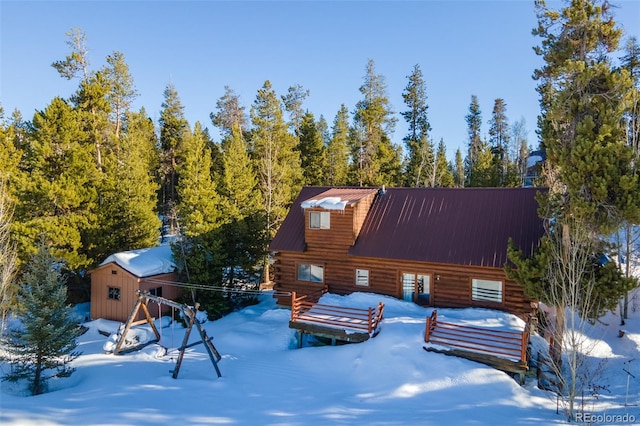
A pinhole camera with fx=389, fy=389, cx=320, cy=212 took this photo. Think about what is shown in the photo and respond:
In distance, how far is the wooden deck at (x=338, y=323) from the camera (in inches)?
543

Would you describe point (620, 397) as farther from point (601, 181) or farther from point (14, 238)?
point (14, 238)

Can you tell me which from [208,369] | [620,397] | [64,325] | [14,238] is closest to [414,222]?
[620,397]

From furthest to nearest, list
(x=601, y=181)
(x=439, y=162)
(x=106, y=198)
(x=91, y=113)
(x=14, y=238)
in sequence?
1. (x=439, y=162)
2. (x=91, y=113)
3. (x=106, y=198)
4. (x=14, y=238)
5. (x=601, y=181)

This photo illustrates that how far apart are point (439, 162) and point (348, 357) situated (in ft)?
95.0

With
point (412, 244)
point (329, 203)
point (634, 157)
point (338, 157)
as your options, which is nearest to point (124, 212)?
point (329, 203)

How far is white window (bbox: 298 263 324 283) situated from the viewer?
1855 cm

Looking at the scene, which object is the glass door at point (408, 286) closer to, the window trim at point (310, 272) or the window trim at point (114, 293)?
the window trim at point (310, 272)

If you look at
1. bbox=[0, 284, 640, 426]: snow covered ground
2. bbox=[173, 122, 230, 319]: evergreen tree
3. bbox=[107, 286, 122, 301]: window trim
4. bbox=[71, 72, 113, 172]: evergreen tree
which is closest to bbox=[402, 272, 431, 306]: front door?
bbox=[0, 284, 640, 426]: snow covered ground

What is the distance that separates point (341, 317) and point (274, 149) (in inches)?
712

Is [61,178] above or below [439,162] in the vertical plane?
below

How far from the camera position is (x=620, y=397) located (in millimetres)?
11844

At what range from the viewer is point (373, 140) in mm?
33281

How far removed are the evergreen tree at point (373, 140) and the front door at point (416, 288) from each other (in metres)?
16.6

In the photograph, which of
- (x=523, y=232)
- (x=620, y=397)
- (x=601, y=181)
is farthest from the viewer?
(x=523, y=232)
